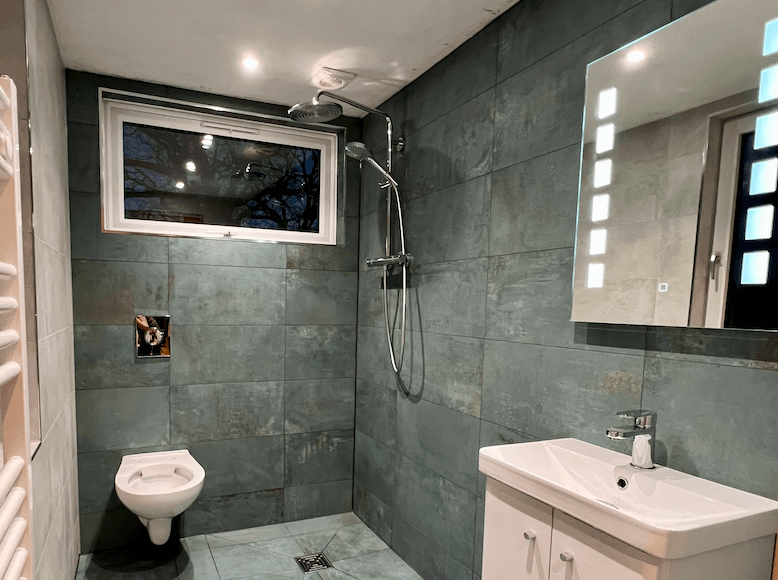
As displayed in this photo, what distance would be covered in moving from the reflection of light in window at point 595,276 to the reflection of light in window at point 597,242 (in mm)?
40

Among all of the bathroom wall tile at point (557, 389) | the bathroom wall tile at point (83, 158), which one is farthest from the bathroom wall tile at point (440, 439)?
the bathroom wall tile at point (83, 158)

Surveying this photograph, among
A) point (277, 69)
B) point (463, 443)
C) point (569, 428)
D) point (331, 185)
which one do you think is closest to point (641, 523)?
point (569, 428)

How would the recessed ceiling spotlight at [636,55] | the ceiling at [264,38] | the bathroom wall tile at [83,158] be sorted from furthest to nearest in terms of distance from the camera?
the bathroom wall tile at [83,158]
the ceiling at [264,38]
the recessed ceiling spotlight at [636,55]

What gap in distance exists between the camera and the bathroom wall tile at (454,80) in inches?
81.4

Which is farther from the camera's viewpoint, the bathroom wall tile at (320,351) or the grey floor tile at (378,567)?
the bathroom wall tile at (320,351)

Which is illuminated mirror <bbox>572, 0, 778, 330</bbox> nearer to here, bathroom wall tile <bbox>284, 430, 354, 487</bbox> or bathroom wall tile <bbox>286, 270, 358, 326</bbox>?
bathroom wall tile <bbox>286, 270, 358, 326</bbox>

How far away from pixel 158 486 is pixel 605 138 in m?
2.53

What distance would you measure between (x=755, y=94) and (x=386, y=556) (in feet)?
8.34

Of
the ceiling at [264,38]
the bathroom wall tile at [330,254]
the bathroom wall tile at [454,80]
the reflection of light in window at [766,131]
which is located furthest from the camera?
the bathroom wall tile at [330,254]

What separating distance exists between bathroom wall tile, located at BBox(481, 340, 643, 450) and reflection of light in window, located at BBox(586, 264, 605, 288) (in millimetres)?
214

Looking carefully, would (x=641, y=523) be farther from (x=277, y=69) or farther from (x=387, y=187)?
(x=277, y=69)

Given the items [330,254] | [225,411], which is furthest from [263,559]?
[330,254]

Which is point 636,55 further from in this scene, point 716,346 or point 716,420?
point 716,420

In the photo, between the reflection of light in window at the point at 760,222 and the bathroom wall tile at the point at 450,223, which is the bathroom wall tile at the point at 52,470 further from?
the reflection of light in window at the point at 760,222
